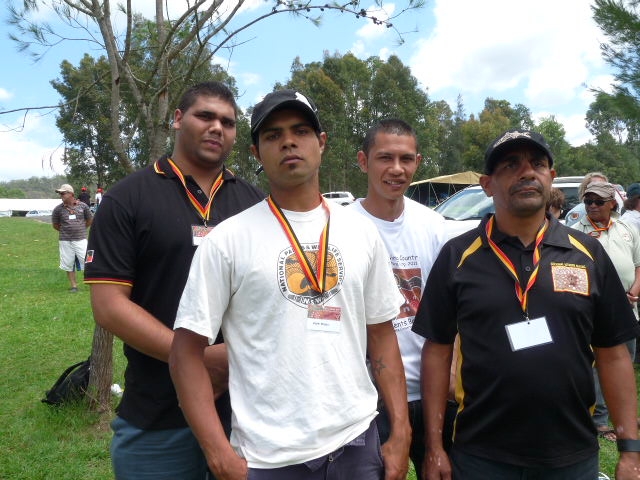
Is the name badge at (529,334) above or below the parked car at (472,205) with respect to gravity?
below

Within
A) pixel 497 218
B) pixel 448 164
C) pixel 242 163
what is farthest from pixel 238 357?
pixel 448 164

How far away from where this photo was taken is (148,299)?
2000 mm

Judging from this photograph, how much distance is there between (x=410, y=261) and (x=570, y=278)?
73 cm

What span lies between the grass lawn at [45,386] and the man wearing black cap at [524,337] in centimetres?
207

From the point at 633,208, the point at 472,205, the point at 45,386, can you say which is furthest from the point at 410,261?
the point at 472,205

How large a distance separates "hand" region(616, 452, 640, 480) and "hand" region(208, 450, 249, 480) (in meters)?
1.56

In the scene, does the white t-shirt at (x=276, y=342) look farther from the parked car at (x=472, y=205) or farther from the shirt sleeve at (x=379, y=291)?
the parked car at (x=472, y=205)

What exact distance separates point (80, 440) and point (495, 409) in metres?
3.44

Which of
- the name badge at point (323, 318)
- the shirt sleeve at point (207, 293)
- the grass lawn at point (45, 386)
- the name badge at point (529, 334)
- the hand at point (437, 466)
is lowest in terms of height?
the grass lawn at point (45, 386)

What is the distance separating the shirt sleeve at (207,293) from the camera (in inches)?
62.1

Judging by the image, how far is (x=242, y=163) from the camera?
2905 cm

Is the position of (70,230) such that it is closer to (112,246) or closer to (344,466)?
(112,246)

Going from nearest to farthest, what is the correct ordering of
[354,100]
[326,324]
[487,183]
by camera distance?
[326,324] < [487,183] < [354,100]

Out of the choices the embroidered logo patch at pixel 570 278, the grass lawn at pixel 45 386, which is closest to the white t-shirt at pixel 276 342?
the embroidered logo patch at pixel 570 278
